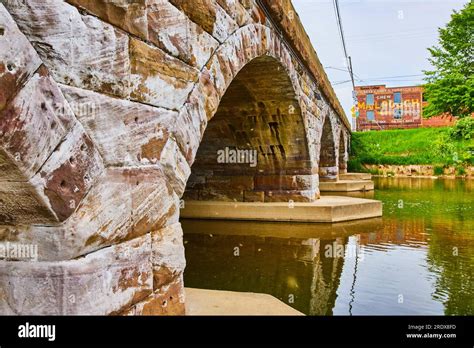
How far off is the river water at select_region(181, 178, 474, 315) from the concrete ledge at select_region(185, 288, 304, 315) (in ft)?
2.98

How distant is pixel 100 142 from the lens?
205 cm

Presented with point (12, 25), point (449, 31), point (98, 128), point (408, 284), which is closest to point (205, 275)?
point (408, 284)

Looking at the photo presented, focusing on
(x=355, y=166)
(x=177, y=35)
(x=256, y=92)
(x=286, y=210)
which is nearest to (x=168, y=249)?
(x=177, y=35)

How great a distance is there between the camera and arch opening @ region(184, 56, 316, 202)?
338 inches

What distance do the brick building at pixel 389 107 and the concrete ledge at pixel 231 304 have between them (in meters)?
40.4

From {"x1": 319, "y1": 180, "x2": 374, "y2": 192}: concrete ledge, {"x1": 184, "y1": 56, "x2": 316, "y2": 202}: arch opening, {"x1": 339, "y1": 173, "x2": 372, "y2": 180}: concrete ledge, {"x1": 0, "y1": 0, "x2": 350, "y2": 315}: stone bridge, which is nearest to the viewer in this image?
{"x1": 0, "y1": 0, "x2": 350, "y2": 315}: stone bridge

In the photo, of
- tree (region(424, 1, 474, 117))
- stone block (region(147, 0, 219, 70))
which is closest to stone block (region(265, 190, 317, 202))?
stone block (region(147, 0, 219, 70))

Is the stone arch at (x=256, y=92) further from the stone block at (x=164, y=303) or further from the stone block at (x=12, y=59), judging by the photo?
the stone block at (x=12, y=59)

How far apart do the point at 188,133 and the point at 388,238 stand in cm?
577

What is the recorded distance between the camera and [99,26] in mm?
2021

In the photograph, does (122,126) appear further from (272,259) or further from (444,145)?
(444,145)

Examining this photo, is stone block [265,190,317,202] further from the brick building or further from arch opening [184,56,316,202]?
the brick building

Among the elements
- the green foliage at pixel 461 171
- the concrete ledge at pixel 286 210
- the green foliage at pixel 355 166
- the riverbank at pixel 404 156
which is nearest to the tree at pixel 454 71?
the riverbank at pixel 404 156

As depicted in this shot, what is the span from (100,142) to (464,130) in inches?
602
